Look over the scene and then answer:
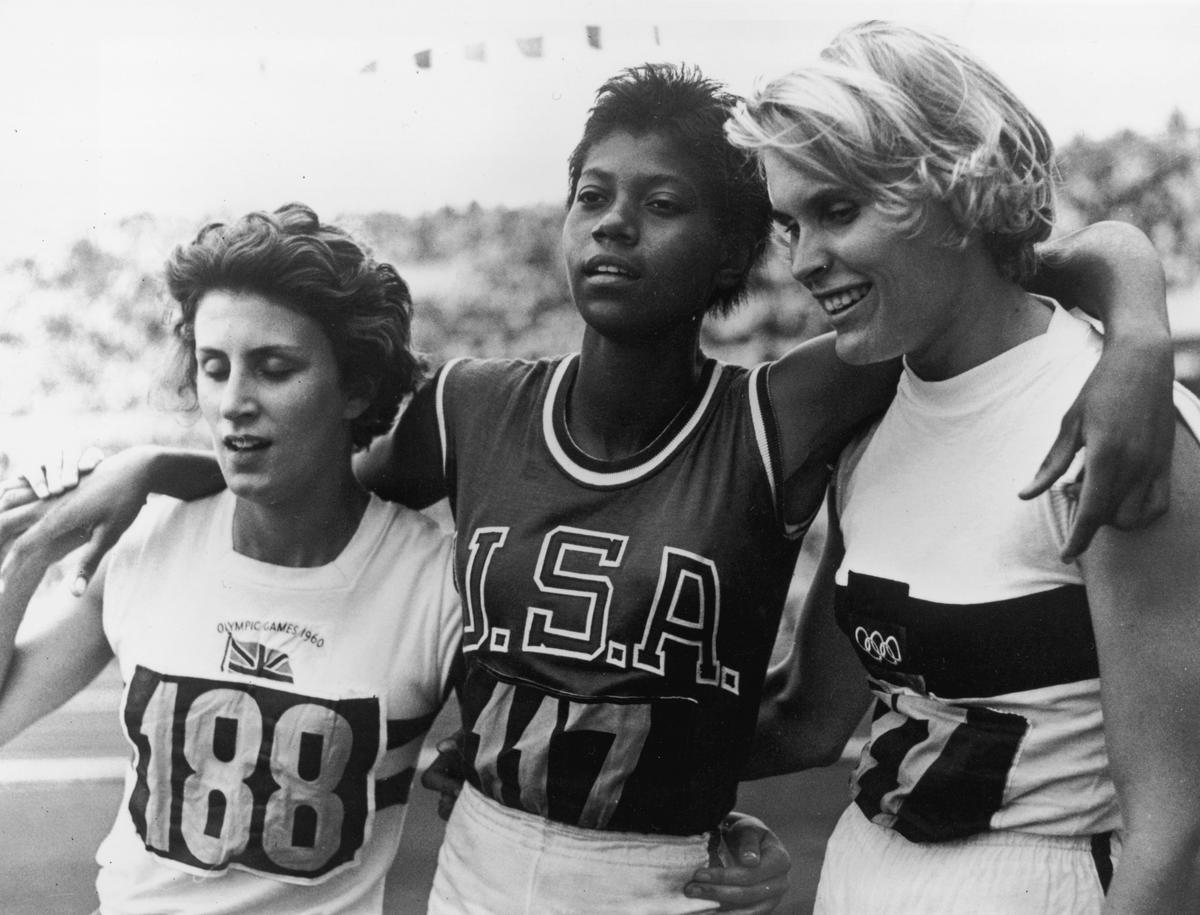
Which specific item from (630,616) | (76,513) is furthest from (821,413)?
(76,513)

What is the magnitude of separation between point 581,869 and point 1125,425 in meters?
0.84

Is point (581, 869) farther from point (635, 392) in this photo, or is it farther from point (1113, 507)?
point (1113, 507)

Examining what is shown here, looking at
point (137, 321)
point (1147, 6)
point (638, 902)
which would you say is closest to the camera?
point (638, 902)

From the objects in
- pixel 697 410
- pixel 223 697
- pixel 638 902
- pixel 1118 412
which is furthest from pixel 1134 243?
pixel 223 697

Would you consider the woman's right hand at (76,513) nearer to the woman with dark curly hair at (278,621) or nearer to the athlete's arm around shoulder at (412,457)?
the woman with dark curly hair at (278,621)

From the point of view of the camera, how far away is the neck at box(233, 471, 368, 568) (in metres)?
1.63

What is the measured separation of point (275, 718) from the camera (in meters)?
Answer: 1.57

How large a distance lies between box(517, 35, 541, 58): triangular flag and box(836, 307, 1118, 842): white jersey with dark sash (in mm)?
757

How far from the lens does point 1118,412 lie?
3.49ft

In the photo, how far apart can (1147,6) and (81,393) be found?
163 cm

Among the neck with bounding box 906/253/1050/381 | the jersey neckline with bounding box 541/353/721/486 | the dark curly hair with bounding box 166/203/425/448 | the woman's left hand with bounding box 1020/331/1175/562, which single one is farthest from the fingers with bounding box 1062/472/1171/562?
the dark curly hair with bounding box 166/203/425/448

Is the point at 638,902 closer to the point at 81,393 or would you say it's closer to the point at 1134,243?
the point at 1134,243

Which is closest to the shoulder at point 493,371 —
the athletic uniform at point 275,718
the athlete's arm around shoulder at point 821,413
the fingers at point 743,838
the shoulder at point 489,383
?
the shoulder at point 489,383

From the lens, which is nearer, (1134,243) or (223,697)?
(1134,243)
